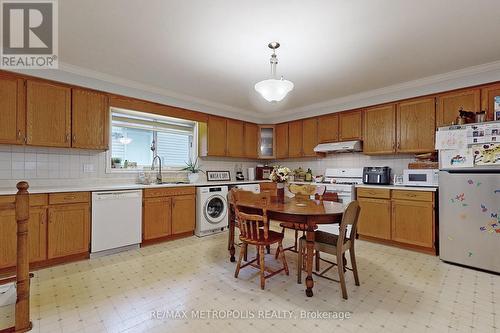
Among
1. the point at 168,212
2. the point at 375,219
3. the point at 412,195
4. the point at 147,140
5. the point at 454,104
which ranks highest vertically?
the point at 454,104

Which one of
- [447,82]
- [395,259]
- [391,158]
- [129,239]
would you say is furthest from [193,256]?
[447,82]

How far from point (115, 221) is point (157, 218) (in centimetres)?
60

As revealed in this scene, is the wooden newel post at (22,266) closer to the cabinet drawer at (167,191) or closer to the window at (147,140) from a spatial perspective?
the cabinet drawer at (167,191)

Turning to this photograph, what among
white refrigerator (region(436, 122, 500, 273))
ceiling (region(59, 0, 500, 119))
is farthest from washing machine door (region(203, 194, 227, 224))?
white refrigerator (region(436, 122, 500, 273))

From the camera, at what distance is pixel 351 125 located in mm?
4512

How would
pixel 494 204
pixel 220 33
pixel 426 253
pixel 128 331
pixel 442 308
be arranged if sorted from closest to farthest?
pixel 128 331 → pixel 442 308 → pixel 220 33 → pixel 494 204 → pixel 426 253

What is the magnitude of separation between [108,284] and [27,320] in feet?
2.35

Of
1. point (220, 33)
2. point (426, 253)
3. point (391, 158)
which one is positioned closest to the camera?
point (220, 33)

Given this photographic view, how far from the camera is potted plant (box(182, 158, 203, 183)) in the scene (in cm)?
461

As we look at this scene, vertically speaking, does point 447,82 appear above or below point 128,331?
A: above

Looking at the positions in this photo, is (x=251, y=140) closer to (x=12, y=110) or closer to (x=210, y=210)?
(x=210, y=210)

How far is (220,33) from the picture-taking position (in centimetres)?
244

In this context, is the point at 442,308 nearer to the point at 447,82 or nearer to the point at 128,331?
the point at 128,331

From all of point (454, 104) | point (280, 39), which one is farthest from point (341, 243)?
point (454, 104)
